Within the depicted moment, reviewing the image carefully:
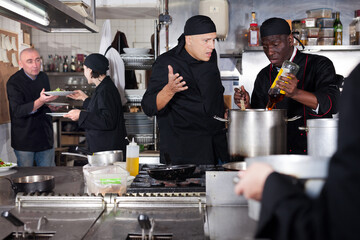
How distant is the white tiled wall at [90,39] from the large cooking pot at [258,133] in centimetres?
673

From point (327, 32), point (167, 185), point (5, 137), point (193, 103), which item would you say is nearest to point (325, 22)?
point (327, 32)

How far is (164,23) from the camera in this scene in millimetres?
4188

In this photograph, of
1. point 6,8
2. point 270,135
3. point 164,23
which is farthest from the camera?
point 164,23

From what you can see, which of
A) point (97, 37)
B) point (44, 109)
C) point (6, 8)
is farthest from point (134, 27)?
point (6, 8)

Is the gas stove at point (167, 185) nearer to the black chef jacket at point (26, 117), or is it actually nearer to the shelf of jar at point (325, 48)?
the shelf of jar at point (325, 48)

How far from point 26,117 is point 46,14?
202cm

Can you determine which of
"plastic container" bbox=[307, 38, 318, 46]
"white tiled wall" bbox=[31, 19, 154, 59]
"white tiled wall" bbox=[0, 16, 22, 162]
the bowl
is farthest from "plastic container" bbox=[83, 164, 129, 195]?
"white tiled wall" bbox=[31, 19, 154, 59]

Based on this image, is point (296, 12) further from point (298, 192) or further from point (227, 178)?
point (298, 192)

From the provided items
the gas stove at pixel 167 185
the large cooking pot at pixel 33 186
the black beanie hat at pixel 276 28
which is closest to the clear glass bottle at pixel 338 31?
the black beanie hat at pixel 276 28

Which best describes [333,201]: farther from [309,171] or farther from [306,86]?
[306,86]

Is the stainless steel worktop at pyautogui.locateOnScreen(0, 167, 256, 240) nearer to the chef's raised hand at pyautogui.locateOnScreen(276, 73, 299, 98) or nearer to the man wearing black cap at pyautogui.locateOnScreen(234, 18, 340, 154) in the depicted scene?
the chef's raised hand at pyautogui.locateOnScreen(276, 73, 299, 98)

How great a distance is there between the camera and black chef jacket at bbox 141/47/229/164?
2771 millimetres

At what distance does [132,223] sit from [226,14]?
3.35 m

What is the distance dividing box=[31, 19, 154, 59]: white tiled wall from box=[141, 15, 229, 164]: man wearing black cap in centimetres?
557
